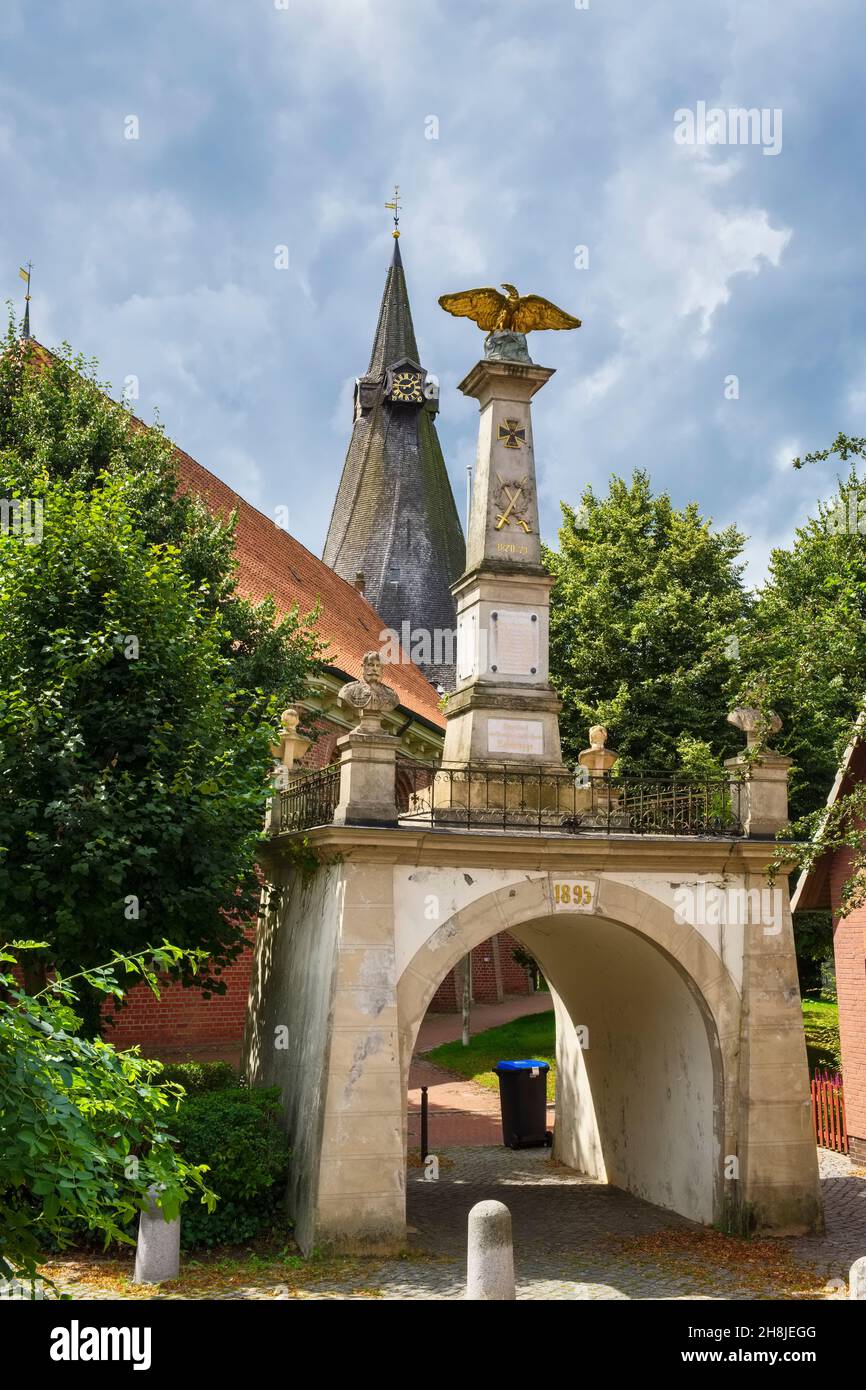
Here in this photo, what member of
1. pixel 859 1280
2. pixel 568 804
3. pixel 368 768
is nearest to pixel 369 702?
pixel 368 768

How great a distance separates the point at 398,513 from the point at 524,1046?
94.7 feet

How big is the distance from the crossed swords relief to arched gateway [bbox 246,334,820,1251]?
0.06 ft

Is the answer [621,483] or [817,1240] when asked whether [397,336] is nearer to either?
[621,483]

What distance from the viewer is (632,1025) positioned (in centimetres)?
1380

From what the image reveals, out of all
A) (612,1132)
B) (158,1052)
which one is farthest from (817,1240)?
(158,1052)

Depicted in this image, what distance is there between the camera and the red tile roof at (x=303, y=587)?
A: 28328 millimetres

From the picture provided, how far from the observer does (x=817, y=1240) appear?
11375 millimetres

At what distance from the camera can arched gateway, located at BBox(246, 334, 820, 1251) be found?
35.7 ft

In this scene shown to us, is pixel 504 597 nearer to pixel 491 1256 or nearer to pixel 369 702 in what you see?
pixel 369 702

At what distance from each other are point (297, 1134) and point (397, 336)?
46.8m

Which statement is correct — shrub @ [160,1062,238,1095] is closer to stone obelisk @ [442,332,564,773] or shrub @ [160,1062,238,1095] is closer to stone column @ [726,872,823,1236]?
stone obelisk @ [442,332,564,773]

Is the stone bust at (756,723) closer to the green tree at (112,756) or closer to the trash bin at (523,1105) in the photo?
the green tree at (112,756)

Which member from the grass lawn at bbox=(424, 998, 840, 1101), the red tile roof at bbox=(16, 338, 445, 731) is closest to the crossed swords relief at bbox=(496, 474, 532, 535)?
the grass lawn at bbox=(424, 998, 840, 1101)
